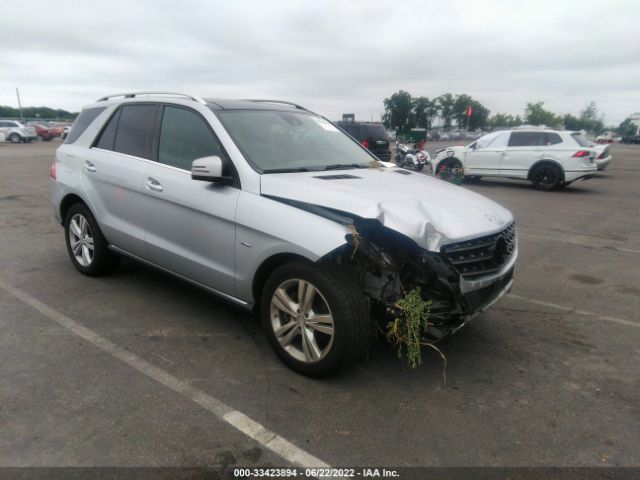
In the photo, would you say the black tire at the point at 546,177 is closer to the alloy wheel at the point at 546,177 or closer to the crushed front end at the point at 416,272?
the alloy wheel at the point at 546,177

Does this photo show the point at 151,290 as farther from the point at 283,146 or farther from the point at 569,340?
the point at 569,340

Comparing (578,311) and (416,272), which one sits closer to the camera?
(416,272)

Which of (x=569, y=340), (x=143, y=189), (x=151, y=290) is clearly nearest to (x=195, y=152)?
(x=143, y=189)

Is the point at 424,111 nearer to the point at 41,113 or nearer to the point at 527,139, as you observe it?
the point at 41,113

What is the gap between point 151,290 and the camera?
4.70 meters

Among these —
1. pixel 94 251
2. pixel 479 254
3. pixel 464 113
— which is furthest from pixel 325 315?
pixel 464 113

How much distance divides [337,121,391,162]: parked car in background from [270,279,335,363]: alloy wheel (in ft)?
44.4

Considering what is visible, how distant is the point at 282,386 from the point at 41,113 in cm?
10539

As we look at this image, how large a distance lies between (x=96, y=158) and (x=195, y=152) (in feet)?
4.78

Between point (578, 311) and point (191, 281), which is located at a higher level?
point (191, 281)

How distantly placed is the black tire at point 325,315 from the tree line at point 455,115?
329 ft

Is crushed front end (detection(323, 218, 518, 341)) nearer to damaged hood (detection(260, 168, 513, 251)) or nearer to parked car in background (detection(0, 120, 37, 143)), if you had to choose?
damaged hood (detection(260, 168, 513, 251))

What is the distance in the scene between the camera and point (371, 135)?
16516mm

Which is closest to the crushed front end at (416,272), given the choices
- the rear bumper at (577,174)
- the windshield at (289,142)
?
the windshield at (289,142)
